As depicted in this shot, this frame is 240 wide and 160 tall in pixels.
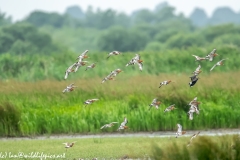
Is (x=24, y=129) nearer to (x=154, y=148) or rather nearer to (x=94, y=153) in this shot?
(x=94, y=153)

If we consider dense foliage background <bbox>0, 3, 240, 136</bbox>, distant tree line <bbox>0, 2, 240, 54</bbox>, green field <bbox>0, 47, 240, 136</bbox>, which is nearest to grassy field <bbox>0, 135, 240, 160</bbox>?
green field <bbox>0, 47, 240, 136</bbox>

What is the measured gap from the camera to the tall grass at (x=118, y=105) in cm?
1923

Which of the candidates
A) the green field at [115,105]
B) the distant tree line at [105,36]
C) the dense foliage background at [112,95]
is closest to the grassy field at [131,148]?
the green field at [115,105]

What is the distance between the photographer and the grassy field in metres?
11.7

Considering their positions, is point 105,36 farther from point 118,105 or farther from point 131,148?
point 131,148

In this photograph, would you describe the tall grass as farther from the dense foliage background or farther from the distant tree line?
the distant tree line

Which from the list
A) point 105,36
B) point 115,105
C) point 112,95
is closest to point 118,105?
point 115,105

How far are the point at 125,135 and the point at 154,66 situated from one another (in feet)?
40.0

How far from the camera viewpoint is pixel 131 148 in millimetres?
15578

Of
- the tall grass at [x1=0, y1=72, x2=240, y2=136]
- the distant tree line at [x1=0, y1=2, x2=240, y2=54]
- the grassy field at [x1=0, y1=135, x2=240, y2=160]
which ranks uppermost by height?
the distant tree line at [x1=0, y1=2, x2=240, y2=54]

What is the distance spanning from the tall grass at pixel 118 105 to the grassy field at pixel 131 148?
1.34 m

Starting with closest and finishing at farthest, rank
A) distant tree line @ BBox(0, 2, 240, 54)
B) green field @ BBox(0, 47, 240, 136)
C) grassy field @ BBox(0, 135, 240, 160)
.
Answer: grassy field @ BBox(0, 135, 240, 160)
green field @ BBox(0, 47, 240, 136)
distant tree line @ BBox(0, 2, 240, 54)

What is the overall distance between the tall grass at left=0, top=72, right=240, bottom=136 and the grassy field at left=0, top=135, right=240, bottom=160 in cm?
134

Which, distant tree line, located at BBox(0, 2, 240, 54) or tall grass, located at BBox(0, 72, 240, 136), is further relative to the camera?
distant tree line, located at BBox(0, 2, 240, 54)
